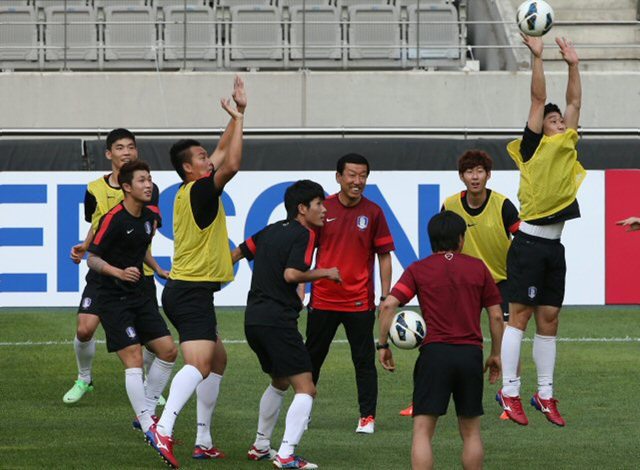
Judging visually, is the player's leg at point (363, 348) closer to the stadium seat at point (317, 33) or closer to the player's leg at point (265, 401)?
the player's leg at point (265, 401)

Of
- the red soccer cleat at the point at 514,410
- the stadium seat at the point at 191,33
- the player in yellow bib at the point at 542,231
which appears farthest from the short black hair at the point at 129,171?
the stadium seat at the point at 191,33

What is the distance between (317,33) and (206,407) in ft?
42.1

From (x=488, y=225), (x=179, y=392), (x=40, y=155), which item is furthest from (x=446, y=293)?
(x=40, y=155)

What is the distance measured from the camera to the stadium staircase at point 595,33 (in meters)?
21.4

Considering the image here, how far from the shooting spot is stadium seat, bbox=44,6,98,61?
67.8 ft

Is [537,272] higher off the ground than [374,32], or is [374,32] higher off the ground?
[374,32]

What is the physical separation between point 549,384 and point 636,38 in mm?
13499

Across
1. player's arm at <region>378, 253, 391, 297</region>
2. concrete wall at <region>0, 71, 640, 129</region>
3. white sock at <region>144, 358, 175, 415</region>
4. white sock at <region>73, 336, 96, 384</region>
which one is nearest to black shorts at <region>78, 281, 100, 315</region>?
white sock at <region>73, 336, 96, 384</region>

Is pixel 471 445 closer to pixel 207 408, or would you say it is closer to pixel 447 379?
pixel 447 379

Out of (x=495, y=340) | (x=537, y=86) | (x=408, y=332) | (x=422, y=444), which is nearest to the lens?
(x=422, y=444)

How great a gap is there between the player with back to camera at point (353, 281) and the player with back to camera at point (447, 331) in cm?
254

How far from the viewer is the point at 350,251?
1015 centimetres

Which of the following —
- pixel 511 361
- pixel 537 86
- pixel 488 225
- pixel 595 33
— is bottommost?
pixel 511 361

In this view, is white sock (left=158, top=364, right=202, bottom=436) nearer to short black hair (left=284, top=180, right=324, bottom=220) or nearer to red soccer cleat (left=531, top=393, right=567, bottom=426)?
short black hair (left=284, top=180, right=324, bottom=220)
